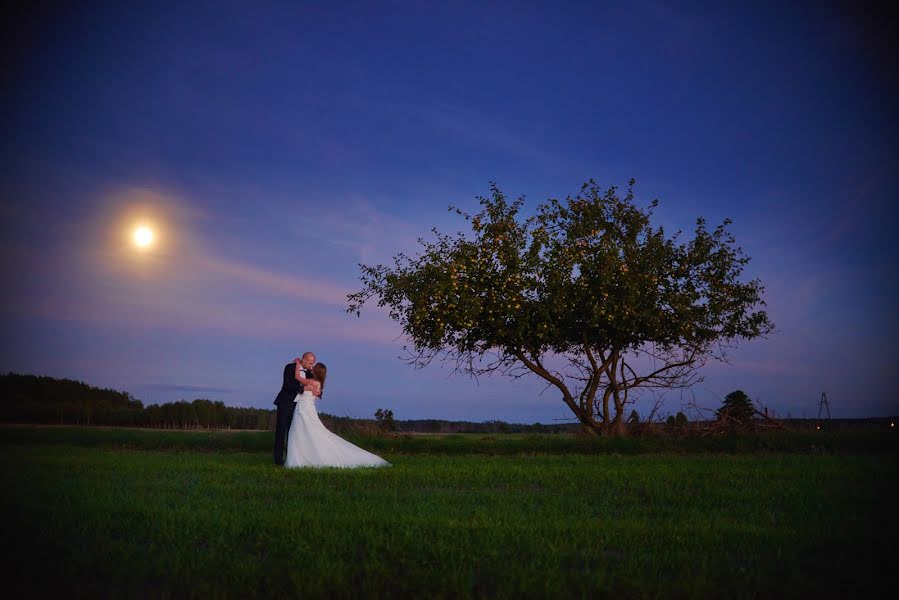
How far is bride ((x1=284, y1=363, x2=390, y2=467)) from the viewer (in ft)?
51.7

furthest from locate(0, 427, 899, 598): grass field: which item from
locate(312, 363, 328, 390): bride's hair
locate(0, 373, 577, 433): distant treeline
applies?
locate(0, 373, 577, 433): distant treeline

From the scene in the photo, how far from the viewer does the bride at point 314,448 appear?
15.8 metres

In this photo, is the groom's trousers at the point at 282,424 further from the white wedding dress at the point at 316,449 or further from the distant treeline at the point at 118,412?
the distant treeline at the point at 118,412

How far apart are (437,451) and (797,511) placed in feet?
46.8

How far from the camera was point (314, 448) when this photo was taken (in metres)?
15.9

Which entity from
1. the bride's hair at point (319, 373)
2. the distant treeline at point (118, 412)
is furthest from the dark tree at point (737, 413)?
the bride's hair at point (319, 373)

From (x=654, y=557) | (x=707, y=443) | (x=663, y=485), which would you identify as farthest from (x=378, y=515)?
(x=707, y=443)

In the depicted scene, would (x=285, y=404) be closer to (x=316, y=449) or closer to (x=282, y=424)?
(x=282, y=424)

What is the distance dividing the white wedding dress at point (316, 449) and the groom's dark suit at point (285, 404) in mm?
330

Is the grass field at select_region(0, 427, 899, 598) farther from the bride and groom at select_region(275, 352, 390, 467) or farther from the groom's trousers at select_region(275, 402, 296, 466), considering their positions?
the groom's trousers at select_region(275, 402, 296, 466)

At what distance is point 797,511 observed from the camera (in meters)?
9.12

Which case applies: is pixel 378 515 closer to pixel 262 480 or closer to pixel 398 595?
pixel 398 595

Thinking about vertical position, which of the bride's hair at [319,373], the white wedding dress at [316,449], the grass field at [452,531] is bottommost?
the grass field at [452,531]

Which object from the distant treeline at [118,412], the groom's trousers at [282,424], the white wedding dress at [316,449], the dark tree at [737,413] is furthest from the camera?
the distant treeline at [118,412]
